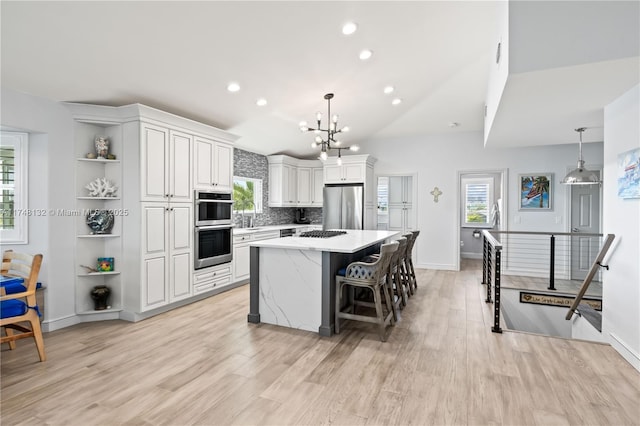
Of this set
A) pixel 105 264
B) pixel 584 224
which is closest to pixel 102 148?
pixel 105 264

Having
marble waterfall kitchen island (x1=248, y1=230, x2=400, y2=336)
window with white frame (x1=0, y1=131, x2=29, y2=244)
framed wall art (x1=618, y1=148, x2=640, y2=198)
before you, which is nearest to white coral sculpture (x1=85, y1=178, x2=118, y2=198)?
window with white frame (x1=0, y1=131, x2=29, y2=244)

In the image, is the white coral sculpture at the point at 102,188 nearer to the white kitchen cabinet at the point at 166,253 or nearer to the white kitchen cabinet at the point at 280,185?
the white kitchen cabinet at the point at 166,253

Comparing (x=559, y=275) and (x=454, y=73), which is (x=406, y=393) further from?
(x=559, y=275)

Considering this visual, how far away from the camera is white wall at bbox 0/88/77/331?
3.25m

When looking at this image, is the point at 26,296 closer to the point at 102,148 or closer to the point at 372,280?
the point at 102,148

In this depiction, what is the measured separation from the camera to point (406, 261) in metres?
4.79

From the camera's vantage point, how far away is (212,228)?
4.49 metres

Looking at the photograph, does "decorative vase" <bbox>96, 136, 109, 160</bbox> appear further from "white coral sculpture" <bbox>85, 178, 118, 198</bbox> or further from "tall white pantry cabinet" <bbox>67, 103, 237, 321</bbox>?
"white coral sculpture" <bbox>85, 178, 118, 198</bbox>

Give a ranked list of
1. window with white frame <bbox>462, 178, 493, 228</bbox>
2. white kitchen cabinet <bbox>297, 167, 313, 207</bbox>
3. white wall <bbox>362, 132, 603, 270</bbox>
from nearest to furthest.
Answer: white wall <bbox>362, 132, 603, 270</bbox>, white kitchen cabinet <bbox>297, 167, 313, 207</bbox>, window with white frame <bbox>462, 178, 493, 228</bbox>

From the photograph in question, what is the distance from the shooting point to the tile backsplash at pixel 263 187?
19.6 ft

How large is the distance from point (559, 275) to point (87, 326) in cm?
716

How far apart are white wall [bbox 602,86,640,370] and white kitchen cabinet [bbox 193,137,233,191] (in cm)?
439

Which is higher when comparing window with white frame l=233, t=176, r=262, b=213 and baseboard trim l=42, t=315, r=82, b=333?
window with white frame l=233, t=176, r=262, b=213

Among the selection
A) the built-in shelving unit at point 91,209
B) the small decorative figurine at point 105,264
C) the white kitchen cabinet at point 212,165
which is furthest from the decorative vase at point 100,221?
the white kitchen cabinet at point 212,165
